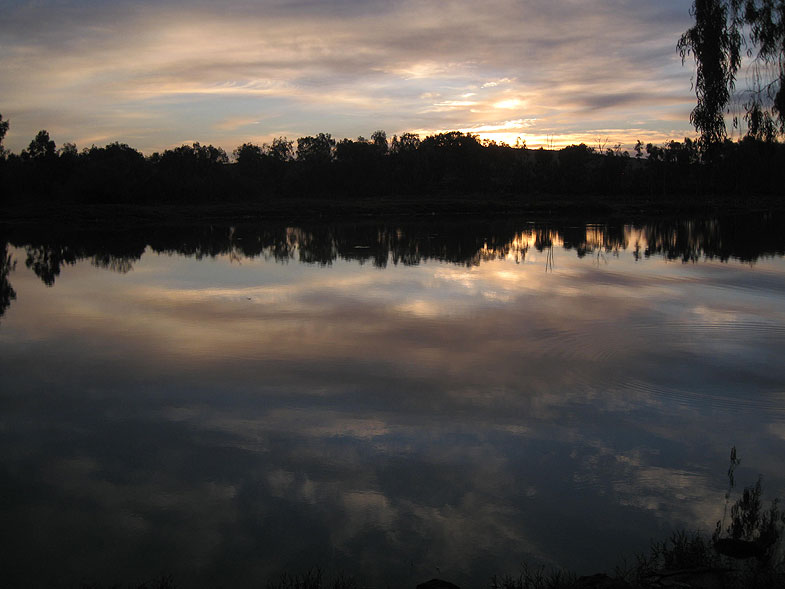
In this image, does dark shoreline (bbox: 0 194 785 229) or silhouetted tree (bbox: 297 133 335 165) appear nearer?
dark shoreline (bbox: 0 194 785 229)

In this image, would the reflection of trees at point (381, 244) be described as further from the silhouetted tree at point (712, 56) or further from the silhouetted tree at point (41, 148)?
the silhouetted tree at point (41, 148)

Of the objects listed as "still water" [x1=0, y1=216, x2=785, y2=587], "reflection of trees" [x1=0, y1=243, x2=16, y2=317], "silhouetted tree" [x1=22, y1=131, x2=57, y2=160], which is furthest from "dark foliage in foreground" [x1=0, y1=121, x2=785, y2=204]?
"still water" [x1=0, y1=216, x2=785, y2=587]

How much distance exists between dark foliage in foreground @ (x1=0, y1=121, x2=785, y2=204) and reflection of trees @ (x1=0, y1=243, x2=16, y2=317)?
29.9 m

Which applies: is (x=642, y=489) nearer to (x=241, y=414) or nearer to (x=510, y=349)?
(x=241, y=414)

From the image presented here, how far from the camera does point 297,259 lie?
67.5 ft

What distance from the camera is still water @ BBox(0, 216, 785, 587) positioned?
4062mm

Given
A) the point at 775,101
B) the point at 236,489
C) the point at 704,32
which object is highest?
the point at 704,32

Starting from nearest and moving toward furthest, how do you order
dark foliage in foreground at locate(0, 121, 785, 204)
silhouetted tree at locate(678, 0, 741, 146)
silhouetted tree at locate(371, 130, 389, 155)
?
silhouetted tree at locate(678, 0, 741, 146), dark foliage in foreground at locate(0, 121, 785, 204), silhouetted tree at locate(371, 130, 389, 155)

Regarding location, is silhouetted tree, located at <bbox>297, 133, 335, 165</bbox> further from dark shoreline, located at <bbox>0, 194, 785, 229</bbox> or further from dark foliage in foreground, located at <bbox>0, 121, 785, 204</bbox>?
dark shoreline, located at <bbox>0, 194, 785, 229</bbox>

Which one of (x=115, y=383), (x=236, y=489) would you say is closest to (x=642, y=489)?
(x=236, y=489)

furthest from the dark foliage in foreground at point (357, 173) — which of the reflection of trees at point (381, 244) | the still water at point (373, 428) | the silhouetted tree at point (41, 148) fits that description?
the still water at point (373, 428)

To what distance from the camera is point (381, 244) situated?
2564cm

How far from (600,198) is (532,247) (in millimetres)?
47434

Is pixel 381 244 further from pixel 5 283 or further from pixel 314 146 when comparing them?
pixel 314 146
